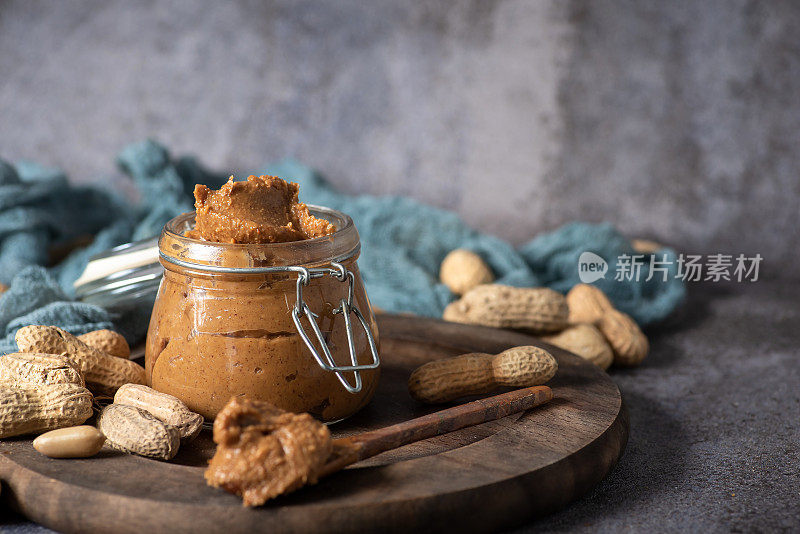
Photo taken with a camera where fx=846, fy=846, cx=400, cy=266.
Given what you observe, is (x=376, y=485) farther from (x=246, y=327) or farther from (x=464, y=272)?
(x=464, y=272)

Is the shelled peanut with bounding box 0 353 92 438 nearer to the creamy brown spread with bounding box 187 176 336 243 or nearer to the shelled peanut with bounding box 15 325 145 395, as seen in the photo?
the shelled peanut with bounding box 15 325 145 395

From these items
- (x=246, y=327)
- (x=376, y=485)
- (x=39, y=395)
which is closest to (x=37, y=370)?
(x=39, y=395)

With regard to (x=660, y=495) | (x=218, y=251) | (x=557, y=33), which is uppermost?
(x=557, y=33)

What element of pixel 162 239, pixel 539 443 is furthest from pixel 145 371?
pixel 539 443

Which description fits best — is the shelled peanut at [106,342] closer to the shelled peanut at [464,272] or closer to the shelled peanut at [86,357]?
the shelled peanut at [86,357]

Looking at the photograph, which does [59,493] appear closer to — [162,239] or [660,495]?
[162,239]

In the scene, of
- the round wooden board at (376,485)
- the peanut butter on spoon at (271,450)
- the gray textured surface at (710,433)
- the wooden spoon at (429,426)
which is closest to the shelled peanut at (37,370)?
the round wooden board at (376,485)
